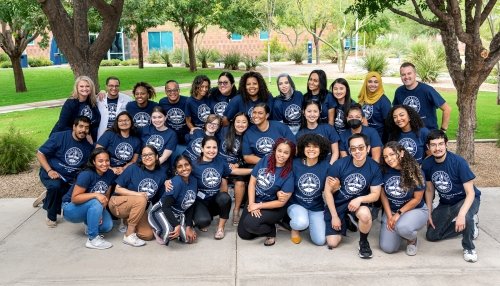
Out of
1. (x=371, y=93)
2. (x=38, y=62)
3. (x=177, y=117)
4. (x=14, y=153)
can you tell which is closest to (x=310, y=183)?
(x=371, y=93)

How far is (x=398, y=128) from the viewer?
17.7ft

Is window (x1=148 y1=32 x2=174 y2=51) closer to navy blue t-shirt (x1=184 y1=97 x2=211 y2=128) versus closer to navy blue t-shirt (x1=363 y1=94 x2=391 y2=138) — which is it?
navy blue t-shirt (x1=184 y1=97 x2=211 y2=128)

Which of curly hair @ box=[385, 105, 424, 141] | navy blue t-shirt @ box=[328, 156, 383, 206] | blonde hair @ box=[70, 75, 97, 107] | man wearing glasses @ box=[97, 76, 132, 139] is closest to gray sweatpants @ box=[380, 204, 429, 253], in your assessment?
navy blue t-shirt @ box=[328, 156, 383, 206]

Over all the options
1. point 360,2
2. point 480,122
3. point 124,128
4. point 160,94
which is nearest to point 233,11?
A: point 160,94

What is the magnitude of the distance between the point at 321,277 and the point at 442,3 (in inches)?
205

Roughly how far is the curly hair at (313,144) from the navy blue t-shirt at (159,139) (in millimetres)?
1522

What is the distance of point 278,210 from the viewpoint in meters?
5.04

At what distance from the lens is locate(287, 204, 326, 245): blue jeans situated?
16.0 feet

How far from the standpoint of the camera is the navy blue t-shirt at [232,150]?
568 centimetres

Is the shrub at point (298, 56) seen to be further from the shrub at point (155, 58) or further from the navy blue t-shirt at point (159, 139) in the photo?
the navy blue t-shirt at point (159, 139)

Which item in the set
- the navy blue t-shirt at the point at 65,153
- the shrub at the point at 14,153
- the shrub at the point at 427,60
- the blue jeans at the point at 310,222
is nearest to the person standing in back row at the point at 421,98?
the blue jeans at the point at 310,222

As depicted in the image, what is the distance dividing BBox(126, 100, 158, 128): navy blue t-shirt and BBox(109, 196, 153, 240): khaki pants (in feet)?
4.33

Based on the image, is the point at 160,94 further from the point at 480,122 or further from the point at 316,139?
the point at 316,139

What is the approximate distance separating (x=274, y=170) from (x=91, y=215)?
1.78m
